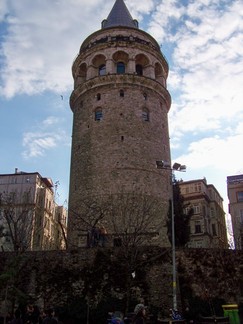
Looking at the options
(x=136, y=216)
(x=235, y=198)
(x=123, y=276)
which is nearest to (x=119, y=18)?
Answer: (x=136, y=216)

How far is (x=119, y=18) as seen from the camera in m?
37.3

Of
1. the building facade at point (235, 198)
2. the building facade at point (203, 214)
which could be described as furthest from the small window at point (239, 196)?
the building facade at point (203, 214)

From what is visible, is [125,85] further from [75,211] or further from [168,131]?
[75,211]

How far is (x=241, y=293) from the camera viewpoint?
70.3 ft

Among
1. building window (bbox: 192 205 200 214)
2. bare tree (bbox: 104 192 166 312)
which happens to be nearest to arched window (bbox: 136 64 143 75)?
bare tree (bbox: 104 192 166 312)

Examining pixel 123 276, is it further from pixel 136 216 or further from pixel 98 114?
pixel 98 114

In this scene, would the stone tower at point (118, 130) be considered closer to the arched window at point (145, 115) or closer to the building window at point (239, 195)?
the arched window at point (145, 115)

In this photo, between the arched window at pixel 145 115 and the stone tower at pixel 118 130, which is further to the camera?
the arched window at pixel 145 115

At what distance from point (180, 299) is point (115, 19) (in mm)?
26607

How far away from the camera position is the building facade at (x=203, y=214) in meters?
45.9

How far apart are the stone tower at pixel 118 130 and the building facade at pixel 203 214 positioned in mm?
15979

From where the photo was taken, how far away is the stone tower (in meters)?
28.7

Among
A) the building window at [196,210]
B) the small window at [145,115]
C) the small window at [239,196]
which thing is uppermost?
the small window at [145,115]

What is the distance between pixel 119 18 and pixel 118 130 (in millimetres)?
13072
